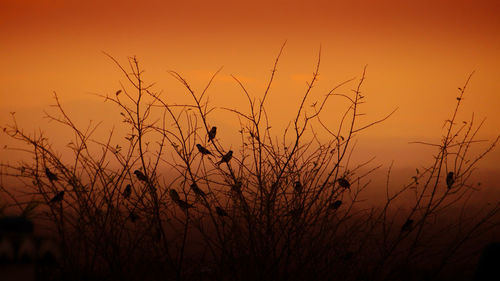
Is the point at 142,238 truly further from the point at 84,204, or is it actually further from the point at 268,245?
the point at 268,245

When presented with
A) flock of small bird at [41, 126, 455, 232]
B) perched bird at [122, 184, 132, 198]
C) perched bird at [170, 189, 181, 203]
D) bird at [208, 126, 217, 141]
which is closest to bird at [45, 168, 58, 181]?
flock of small bird at [41, 126, 455, 232]

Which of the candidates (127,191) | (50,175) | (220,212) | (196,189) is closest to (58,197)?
(50,175)

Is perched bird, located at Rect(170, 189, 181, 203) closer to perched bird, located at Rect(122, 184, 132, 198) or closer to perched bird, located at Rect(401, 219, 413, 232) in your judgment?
perched bird, located at Rect(122, 184, 132, 198)

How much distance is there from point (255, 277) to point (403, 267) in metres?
1.20

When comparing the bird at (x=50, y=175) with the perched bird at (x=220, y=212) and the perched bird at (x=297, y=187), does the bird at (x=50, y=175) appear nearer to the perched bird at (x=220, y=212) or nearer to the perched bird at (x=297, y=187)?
the perched bird at (x=220, y=212)

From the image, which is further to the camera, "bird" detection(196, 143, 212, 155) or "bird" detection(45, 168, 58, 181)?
"bird" detection(45, 168, 58, 181)

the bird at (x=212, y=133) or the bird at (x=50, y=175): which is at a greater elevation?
the bird at (x=212, y=133)

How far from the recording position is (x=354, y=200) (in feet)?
14.3

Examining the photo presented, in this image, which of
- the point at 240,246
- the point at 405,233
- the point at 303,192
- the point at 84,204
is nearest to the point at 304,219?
the point at 303,192

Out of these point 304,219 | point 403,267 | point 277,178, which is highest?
point 277,178

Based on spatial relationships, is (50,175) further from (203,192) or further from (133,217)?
(203,192)

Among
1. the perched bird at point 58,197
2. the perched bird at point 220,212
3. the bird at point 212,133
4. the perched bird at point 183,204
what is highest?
the bird at point 212,133

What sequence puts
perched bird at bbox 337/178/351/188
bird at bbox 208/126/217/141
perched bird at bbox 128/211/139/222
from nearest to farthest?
bird at bbox 208/126/217/141 → perched bird at bbox 337/178/351/188 → perched bird at bbox 128/211/139/222

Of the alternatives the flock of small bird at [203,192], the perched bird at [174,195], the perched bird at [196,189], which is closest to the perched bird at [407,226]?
the flock of small bird at [203,192]
